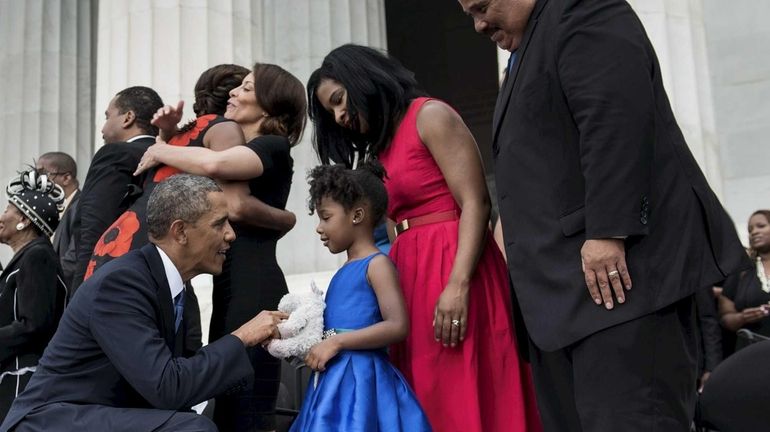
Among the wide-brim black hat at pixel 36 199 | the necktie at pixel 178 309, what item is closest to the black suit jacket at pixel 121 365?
the necktie at pixel 178 309

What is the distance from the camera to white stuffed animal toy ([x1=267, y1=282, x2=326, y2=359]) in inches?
149

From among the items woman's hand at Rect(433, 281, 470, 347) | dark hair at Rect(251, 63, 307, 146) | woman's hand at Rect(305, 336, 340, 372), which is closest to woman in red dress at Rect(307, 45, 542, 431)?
woman's hand at Rect(433, 281, 470, 347)

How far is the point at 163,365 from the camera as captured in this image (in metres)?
3.35

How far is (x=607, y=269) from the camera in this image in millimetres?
2801

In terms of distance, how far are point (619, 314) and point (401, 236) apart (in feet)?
5.16

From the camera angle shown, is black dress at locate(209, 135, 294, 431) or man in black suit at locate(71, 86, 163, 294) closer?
black dress at locate(209, 135, 294, 431)

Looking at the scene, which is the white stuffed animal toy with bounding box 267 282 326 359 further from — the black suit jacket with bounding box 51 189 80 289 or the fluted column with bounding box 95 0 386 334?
the fluted column with bounding box 95 0 386 334

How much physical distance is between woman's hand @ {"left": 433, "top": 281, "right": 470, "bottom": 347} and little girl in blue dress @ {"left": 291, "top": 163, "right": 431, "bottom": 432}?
0.16 m

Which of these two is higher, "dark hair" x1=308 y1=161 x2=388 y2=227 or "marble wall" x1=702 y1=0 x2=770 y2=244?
"marble wall" x1=702 y1=0 x2=770 y2=244

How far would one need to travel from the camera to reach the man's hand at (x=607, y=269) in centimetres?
279

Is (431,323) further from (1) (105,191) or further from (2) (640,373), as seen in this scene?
(1) (105,191)

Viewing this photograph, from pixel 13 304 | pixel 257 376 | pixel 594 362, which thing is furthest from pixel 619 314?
pixel 13 304

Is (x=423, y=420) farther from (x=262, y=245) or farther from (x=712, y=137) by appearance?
(x=712, y=137)

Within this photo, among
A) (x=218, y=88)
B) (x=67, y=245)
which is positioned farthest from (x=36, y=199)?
(x=218, y=88)
